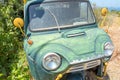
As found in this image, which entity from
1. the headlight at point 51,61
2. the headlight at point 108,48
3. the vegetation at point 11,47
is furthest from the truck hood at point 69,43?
the vegetation at point 11,47

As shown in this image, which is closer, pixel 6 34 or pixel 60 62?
pixel 60 62

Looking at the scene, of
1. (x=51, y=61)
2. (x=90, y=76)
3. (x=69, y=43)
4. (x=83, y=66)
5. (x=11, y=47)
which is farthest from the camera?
(x=11, y=47)

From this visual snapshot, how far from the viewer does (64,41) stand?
4.69m

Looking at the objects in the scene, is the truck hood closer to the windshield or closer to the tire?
the windshield

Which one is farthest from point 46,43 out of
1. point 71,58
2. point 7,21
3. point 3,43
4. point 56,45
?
point 7,21

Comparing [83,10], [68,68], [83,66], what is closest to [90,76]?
[83,66]

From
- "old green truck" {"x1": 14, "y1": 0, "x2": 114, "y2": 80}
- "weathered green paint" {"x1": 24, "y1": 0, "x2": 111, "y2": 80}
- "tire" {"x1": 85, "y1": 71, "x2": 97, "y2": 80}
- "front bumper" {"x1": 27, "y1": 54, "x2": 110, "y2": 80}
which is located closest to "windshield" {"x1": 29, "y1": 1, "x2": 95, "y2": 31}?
"old green truck" {"x1": 14, "y1": 0, "x2": 114, "y2": 80}

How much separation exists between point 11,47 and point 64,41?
3739mm

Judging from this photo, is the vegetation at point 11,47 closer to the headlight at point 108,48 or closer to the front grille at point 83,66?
the front grille at point 83,66

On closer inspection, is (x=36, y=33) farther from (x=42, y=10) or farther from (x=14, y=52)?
(x=14, y=52)

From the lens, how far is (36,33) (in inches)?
209

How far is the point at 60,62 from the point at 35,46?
0.60 m

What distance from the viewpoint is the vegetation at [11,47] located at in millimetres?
6352

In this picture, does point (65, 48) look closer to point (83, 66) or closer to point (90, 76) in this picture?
point (83, 66)
